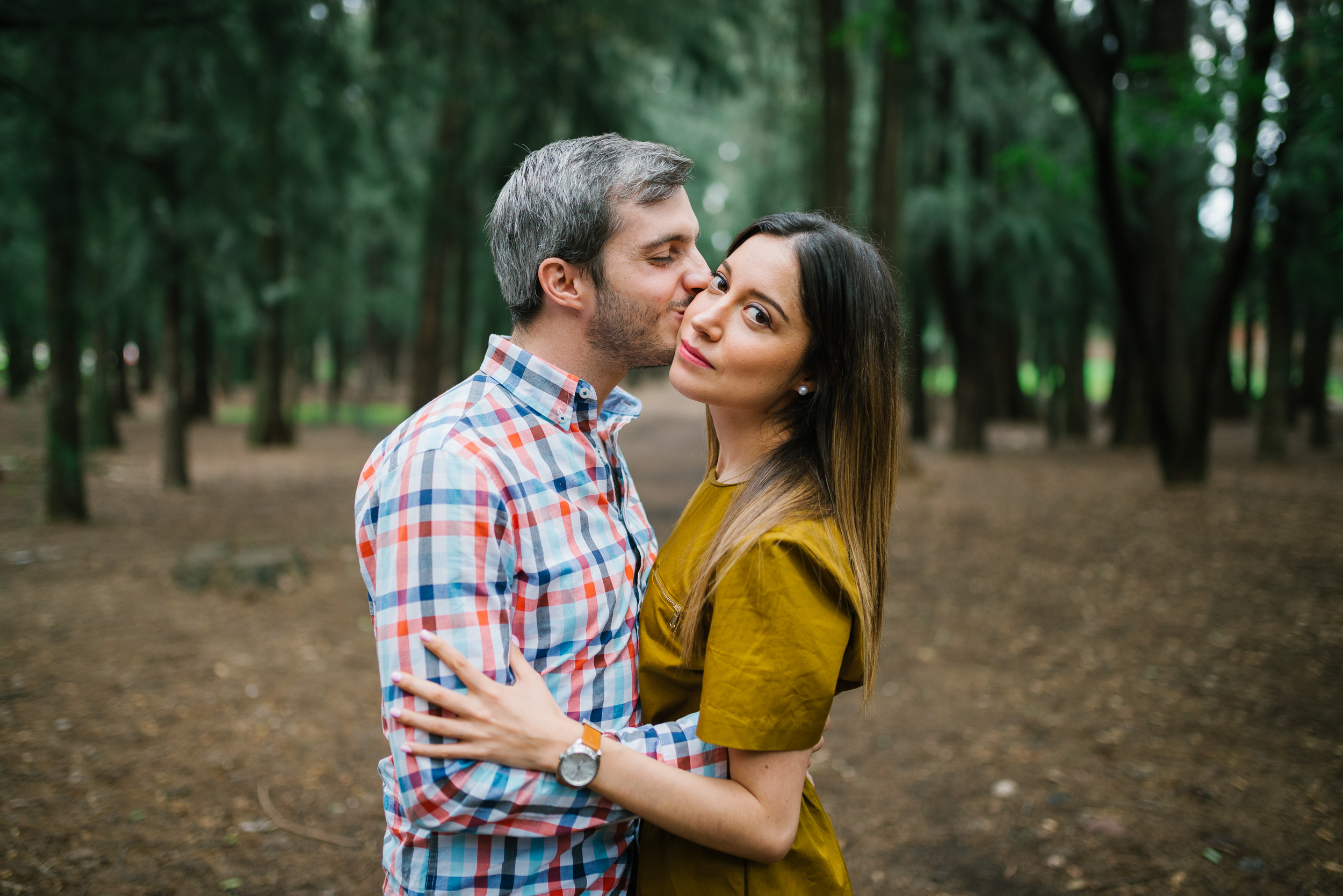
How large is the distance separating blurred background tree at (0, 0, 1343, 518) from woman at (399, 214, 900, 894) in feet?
1.17

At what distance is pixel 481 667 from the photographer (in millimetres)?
1371

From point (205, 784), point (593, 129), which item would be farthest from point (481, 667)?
point (593, 129)

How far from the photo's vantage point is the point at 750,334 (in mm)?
1683

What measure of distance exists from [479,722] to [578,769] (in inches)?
7.1

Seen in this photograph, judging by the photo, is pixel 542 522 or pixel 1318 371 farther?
pixel 1318 371

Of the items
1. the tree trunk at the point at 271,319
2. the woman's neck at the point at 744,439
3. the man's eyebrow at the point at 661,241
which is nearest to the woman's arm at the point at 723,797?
the woman's neck at the point at 744,439

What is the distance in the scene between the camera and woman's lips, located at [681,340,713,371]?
171 centimetres

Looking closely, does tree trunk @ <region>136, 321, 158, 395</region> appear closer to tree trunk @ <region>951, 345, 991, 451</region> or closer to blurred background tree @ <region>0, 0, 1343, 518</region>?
blurred background tree @ <region>0, 0, 1343, 518</region>

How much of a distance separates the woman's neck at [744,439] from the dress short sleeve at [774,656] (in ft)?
1.16

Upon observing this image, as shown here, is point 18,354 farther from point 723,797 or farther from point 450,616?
point 723,797

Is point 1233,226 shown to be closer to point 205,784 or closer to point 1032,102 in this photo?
point 1032,102

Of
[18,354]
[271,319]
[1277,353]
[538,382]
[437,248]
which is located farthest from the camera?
[18,354]

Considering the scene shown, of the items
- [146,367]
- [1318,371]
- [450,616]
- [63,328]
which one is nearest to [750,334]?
[450,616]

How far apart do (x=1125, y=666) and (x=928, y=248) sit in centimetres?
1010
